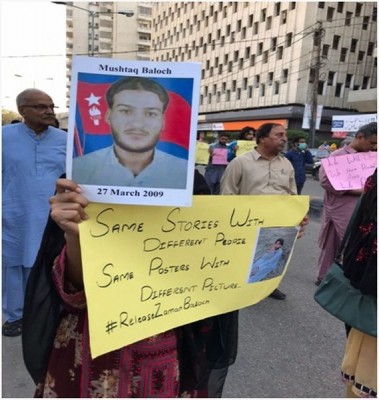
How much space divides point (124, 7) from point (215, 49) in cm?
3784

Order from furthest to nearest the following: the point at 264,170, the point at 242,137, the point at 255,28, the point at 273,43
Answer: the point at 255,28 → the point at 273,43 → the point at 242,137 → the point at 264,170

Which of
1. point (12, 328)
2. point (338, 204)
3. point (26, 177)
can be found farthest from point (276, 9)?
point (12, 328)

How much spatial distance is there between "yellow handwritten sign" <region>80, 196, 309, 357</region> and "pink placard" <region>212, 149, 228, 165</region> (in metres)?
6.91

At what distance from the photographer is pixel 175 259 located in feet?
4.03

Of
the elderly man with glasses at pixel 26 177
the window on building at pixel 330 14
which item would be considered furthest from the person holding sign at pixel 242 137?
the window on building at pixel 330 14

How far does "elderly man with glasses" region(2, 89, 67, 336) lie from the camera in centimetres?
281

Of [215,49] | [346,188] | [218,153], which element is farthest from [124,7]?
[346,188]

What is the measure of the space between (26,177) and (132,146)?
212 cm

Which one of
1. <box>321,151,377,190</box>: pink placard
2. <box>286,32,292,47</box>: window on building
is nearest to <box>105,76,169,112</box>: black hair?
<box>321,151,377,190</box>: pink placard

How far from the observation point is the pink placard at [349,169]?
3.61m

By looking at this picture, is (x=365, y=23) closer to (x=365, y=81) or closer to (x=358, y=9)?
(x=358, y=9)

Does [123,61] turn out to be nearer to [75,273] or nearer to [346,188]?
[75,273]

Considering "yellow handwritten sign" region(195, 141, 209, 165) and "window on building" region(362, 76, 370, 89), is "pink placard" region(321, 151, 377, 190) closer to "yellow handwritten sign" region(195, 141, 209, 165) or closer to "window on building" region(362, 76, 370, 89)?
"yellow handwritten sign" region(195, 141, 209, 165)

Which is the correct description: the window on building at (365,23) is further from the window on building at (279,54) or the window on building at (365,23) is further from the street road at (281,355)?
the street road at (281,355)
